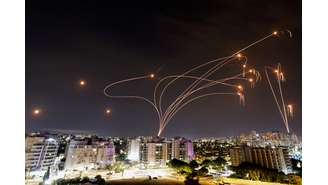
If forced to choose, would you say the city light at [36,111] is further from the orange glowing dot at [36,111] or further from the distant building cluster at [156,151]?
the distant building cluster at [156,151]

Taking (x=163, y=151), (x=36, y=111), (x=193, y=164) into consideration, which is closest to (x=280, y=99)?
(x=193, y=164)

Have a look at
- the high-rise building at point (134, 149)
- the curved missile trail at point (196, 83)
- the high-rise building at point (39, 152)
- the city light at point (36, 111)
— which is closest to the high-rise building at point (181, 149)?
the curved missile trail at point (196, 83)

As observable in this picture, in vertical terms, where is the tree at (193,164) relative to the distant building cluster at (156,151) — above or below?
below

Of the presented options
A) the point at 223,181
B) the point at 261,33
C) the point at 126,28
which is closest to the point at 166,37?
the point at 126,28

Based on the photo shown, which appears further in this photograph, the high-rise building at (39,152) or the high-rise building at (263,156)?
the high-rise building at (263,156)

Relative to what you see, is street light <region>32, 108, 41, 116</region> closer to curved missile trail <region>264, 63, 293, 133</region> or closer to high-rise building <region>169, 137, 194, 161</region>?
high-rise building <region>169, 137, 194, 161</region>

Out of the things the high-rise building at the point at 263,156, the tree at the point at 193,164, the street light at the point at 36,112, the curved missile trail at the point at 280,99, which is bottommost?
the tree at the point at 193,164
